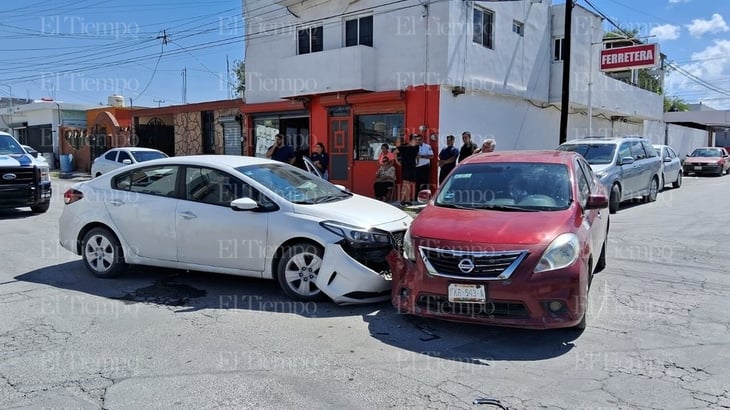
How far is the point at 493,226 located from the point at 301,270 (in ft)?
6.87

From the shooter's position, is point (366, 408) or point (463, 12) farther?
point (463, 12)

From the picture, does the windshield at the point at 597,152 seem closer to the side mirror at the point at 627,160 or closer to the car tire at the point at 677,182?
the side mirror at the point at 627,160

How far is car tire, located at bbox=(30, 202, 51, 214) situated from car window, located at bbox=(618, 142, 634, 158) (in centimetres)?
1331

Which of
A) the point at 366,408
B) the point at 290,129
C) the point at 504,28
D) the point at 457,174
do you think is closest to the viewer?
the point at 366,408

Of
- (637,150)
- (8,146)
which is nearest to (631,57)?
(637,150)

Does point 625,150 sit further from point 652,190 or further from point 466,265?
point 466,265

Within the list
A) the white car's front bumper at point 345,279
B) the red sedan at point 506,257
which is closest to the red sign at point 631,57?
the red sedan at point 506,257

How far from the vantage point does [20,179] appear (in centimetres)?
1186

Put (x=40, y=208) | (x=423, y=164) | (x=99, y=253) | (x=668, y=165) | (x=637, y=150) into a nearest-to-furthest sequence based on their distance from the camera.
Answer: (x=99, y=253) → (x=40, y=208) → (x=637, y=150) → (x=423, y=164) → (x=668, y=165)

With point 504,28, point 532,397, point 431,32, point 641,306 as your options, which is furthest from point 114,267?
point 504,28

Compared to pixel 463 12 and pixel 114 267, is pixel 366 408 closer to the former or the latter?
pixel 114 267

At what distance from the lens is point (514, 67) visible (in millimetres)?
17016

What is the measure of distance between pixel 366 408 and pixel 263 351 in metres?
1.29

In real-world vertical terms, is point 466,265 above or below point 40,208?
Result: above
